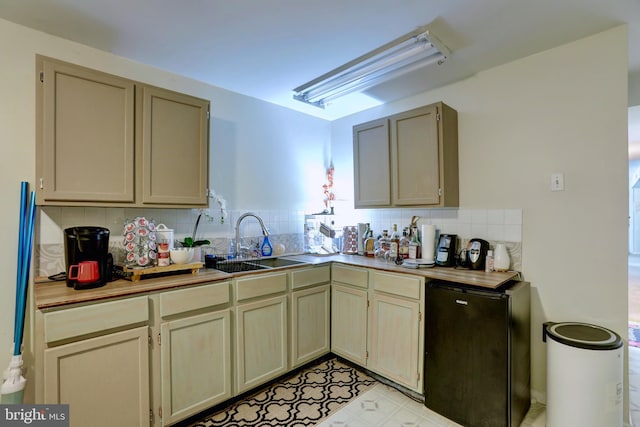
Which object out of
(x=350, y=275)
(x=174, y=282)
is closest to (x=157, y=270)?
(x=174, y=282)

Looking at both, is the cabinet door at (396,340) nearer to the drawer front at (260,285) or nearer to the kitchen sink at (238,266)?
the drawer front at (260,285)

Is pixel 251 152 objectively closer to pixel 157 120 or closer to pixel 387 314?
pixel 157 120

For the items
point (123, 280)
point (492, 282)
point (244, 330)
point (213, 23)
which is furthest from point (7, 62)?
point (492, 282)

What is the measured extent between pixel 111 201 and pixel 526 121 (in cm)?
281

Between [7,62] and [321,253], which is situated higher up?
[7,62]

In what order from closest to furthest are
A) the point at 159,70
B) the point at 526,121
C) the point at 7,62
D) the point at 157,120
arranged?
the point at 7,62
the point at 157,120
the point at 526,121
the point at 159,70

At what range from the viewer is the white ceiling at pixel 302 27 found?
166cm

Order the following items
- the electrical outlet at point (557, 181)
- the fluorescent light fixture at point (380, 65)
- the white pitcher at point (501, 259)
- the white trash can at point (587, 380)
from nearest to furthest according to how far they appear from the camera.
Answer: the white trash can at point (587, 380) → the fluorescent light fixture at point (380, 65) → the electrical outlet at point (557, 181) → the white pitcher at point (501, 259)

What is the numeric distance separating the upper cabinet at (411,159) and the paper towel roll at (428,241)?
8.8 inches

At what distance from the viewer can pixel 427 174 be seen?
245cm

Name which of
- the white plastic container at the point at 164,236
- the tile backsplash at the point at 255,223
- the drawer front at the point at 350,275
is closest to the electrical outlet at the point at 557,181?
the tile backsplash at the point at 255,223

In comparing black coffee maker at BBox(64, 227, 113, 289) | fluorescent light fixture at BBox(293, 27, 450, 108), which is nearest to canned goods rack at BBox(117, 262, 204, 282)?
black coffee maker at BBox(64, 227, 113, 289)

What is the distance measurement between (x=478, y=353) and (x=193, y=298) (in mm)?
1716

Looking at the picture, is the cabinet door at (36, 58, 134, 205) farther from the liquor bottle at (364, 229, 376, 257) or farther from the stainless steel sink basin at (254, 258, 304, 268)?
the liquor bottle at (364, 229, 376, 257)
